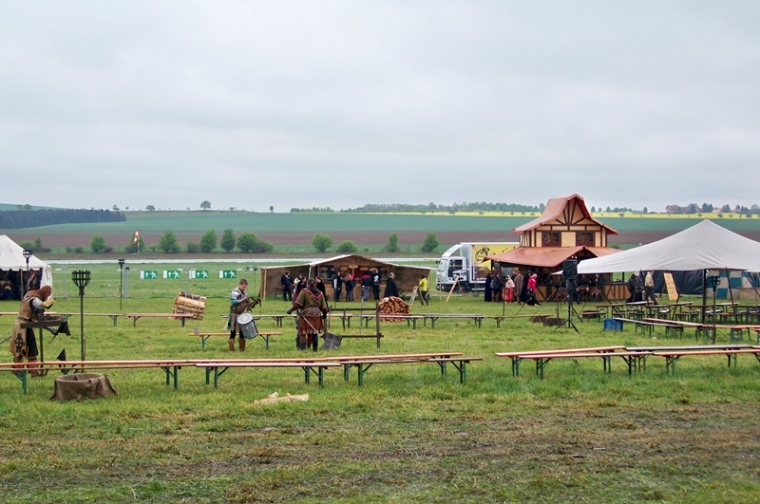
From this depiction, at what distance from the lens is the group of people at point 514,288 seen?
106 ft

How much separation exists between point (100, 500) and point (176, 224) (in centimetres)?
14438

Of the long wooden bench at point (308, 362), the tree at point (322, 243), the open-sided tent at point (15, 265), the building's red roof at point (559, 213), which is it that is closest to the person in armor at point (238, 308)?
the long wooden bench at point (308, 362)

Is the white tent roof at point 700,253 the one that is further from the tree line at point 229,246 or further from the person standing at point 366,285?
the tree line at point 229,246

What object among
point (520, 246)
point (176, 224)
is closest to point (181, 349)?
point (520, 246)

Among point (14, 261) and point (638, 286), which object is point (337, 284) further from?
point (14, 261)

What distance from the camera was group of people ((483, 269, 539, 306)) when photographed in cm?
3219

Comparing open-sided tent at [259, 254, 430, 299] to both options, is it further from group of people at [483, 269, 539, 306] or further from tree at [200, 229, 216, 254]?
tree at [200, 229, 216, 254]

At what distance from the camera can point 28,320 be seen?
1220cm

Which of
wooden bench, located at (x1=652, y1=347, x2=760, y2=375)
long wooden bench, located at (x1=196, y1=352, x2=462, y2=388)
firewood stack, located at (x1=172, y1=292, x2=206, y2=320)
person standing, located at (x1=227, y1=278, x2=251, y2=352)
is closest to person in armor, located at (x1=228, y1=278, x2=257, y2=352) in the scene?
person standing, located at (x1=227, y1=278, x2=251, y2=352)

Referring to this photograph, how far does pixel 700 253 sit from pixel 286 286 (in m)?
A: 18.8

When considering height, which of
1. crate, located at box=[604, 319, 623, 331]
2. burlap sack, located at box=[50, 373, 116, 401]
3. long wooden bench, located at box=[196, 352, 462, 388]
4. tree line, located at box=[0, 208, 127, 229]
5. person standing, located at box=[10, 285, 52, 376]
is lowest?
crate, located at box=[604, 319, 623, 331]

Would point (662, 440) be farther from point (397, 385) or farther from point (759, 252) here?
point (759, 252)

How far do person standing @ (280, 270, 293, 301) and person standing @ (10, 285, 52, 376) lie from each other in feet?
73.5

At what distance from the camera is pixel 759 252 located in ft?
64.0
